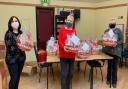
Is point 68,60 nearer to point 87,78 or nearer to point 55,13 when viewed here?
point 87,78

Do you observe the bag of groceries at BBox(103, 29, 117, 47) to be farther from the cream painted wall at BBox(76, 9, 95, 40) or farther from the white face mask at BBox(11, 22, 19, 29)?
the cream painted wall at BBox(76, 9, 95, 40)

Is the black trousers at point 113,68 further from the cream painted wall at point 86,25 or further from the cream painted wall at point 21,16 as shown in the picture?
the cream painted wall at point 86,25

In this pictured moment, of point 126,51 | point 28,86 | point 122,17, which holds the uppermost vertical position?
point 122,17

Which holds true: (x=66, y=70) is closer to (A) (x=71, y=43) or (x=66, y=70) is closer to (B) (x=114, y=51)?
(A) (x=71, y=43)

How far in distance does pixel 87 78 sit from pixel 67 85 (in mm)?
1402

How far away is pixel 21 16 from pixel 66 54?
11.6 feet

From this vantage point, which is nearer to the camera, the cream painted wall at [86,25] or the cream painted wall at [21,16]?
the cream painted wall at [21,16]

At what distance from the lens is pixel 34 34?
6.68 metres

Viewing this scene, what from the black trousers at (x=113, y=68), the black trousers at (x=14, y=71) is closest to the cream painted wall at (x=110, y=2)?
the black trousers at (x=113, y=68)

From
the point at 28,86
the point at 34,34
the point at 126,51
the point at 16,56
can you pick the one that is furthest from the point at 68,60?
the point at 34,34

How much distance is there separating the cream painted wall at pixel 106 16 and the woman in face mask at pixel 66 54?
134 inches

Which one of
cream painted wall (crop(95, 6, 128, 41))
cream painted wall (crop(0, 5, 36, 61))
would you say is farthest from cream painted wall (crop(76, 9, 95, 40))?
cream painted wall (crop(0, 5, 36, 61))

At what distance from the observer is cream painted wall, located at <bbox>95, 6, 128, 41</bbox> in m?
6.31

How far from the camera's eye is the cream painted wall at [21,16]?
605cm
